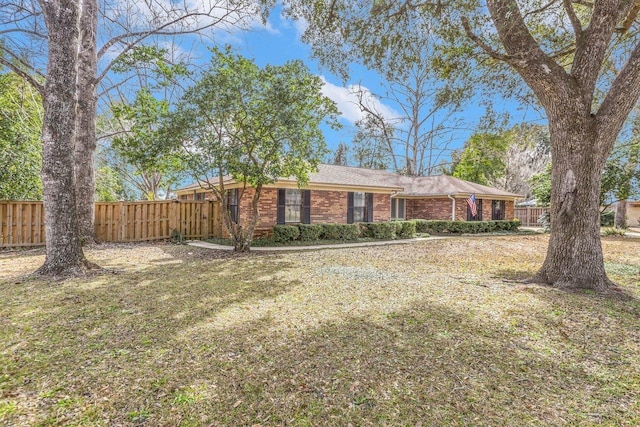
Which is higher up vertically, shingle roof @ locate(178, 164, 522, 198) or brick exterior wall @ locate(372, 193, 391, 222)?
shingle roof @ locate(178, 164, 522, 198)

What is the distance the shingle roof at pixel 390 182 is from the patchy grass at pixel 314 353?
932 centimetres

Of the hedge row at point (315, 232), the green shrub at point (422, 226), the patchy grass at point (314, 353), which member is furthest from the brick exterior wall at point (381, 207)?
the patchy grass at point (314, 353)

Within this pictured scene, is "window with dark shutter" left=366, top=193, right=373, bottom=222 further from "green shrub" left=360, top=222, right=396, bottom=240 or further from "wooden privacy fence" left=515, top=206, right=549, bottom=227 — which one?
"wooden privacy fence" left=515, top=206, right=549, bottom=227

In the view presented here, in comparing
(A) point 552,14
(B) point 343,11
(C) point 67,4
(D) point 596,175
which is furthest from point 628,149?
(C) point 67,4

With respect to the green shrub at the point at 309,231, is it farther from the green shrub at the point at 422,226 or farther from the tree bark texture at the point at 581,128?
the tree bark texture at the point at 581,128

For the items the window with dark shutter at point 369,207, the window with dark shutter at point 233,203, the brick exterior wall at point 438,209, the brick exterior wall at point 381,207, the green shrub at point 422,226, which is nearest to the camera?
the window with dark shutter at point 233,203

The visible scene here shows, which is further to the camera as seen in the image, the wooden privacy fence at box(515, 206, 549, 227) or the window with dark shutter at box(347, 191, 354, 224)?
the wooden privacy fence at box(515, 206, 549, 227)

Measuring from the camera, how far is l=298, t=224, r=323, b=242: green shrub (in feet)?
44.2

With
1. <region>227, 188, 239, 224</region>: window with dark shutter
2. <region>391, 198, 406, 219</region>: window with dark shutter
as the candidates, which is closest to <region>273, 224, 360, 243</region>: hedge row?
<region>227, 188, 239, 224</region>: window with dark shutter

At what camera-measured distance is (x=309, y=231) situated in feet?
44.5

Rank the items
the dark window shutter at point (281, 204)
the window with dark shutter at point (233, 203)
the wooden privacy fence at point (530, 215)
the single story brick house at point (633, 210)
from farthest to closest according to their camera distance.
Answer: the single story brick house at point (633, 210), the wooden privacy fence at point (530, 215), the window with dark shutter at point (233, 203), the dark window shutter at point (281, 204)

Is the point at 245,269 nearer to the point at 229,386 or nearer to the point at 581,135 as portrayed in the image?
the point at 229,386

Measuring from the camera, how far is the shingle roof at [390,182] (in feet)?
52.0

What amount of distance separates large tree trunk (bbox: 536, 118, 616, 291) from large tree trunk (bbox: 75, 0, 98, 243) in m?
12.9
